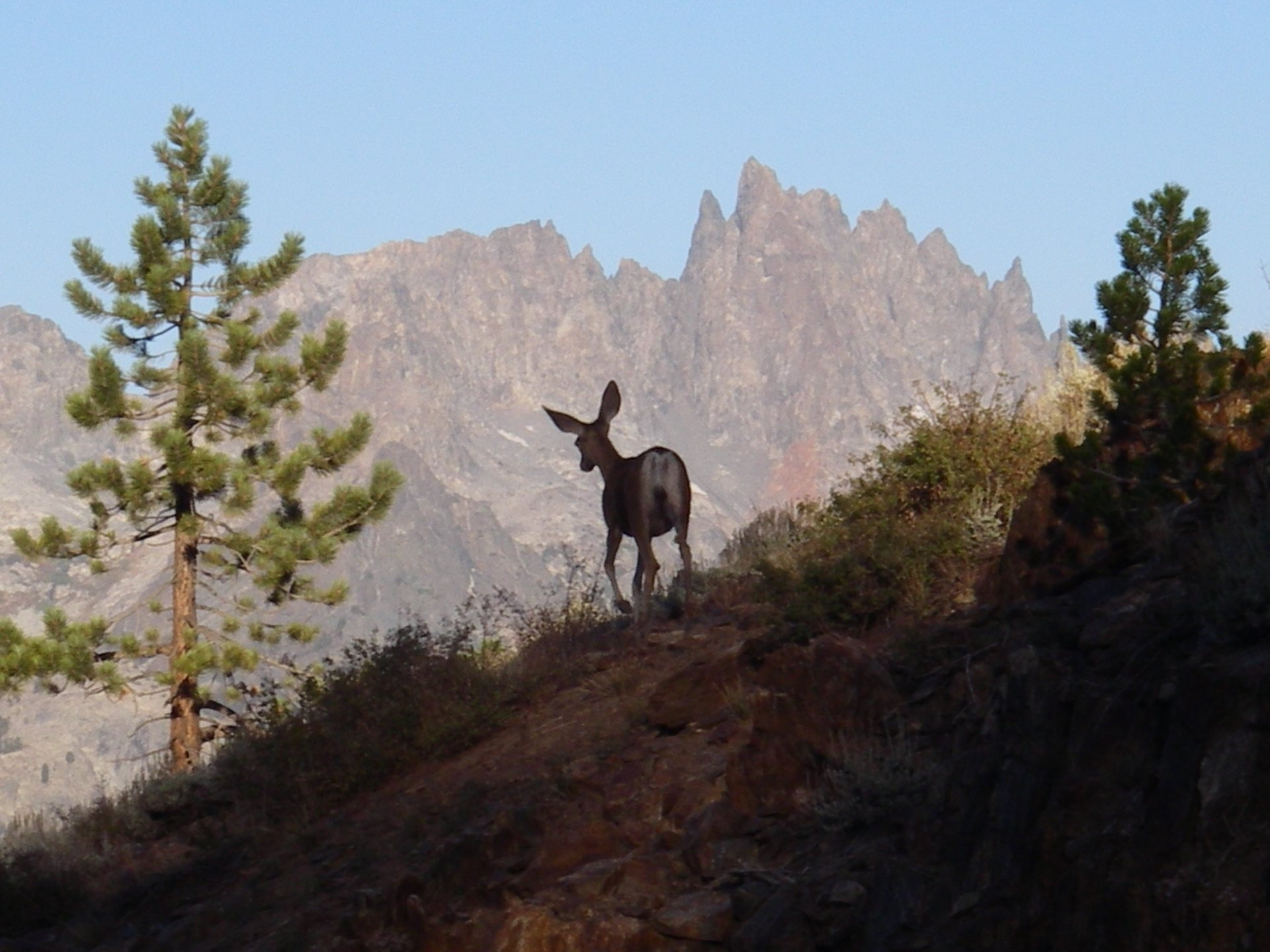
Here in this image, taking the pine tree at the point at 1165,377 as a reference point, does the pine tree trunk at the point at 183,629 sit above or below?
above

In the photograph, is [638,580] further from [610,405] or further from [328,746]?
[328,746]

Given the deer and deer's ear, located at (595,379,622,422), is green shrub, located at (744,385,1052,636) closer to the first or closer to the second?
the deer

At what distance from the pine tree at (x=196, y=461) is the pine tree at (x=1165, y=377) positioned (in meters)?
16.9

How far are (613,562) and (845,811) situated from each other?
6.92 metres

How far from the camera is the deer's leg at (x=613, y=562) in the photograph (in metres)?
14.6

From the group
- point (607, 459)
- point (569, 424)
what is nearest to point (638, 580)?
point (607, 459)

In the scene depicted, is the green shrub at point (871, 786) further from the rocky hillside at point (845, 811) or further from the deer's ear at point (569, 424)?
the deer's ear at point (569, 424)

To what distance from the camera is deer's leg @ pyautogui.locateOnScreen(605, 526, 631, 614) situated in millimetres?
14570

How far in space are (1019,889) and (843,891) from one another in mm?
1132

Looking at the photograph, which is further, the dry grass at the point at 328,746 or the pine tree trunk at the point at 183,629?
the pine tree trunk at the point at 183,629

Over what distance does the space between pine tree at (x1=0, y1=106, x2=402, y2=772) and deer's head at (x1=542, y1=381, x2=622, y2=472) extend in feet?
35.5

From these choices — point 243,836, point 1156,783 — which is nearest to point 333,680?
point 243,836

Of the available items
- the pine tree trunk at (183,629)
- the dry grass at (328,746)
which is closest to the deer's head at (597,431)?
the dry grass at (328,746)

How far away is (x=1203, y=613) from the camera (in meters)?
6.98
